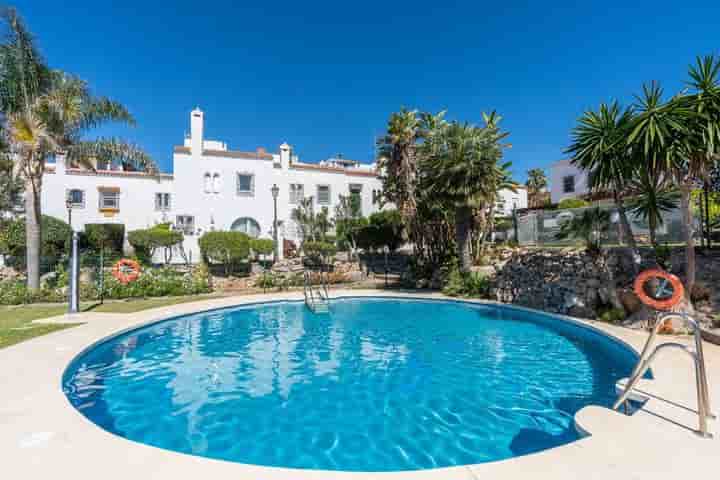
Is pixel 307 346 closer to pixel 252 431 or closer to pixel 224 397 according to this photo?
pixel 224 397

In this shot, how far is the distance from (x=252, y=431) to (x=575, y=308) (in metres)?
10.8

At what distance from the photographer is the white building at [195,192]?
77.4 ft

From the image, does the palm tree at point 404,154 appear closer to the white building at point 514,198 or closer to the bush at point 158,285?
the bush at point 158,285

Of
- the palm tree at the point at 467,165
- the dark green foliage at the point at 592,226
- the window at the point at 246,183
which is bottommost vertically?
the dark green foliage at the point at 592,226

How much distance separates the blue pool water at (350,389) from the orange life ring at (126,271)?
5.33 metres

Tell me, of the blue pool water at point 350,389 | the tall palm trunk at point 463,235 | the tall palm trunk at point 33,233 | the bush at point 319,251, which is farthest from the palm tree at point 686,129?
the tall palm trunk at point 33,233

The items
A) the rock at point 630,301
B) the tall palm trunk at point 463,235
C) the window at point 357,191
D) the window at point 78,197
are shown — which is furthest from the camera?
the window at point 357,191

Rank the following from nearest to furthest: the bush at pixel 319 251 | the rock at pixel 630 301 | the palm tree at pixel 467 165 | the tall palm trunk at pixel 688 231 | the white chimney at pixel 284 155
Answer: the tall palm trunk at pixel 688 231 < the rock at pixel 630 301 < the palm tree at pixel 467 165 < the bush at pixel 319 251 < the white chimney at pixel 284 155

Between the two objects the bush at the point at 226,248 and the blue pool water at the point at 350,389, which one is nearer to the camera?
the blue pool water at the point at 350,389

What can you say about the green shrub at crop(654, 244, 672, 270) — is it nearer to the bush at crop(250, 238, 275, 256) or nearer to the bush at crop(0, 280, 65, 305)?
the bush at crop(250, 238, 275, 256)

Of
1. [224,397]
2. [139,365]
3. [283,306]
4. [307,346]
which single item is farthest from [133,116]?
[224,397]

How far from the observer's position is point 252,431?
473cm

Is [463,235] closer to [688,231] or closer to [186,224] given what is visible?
[688,231]

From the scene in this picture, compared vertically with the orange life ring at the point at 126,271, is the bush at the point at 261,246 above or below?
above
